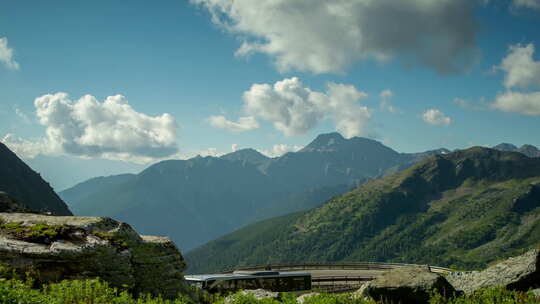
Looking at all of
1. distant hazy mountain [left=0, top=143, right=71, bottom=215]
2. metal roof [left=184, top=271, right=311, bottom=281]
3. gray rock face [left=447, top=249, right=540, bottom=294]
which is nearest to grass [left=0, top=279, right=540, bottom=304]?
gray rock face [left=447, top=249, right=540, bottom=294]

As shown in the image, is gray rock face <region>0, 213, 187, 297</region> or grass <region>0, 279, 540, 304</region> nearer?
grass <region>0, 279, 540, 304</region>

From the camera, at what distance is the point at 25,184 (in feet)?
600

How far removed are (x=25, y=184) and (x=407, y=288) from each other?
208 meters

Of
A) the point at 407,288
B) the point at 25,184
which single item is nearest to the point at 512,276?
the point at 407,288

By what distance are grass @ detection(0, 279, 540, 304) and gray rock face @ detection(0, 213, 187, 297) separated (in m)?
0.89

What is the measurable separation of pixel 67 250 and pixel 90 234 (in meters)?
1.34

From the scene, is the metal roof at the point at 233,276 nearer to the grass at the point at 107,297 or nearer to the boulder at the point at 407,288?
the grass at the point at 107,297

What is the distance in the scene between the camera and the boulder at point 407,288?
1559 centimetres

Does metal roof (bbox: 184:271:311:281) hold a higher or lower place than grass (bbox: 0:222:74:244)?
lower

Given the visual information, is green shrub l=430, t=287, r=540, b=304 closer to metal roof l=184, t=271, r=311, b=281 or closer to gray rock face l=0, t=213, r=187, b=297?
gray rock face l=0, t=213, r=187, b=297

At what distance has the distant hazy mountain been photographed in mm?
167875

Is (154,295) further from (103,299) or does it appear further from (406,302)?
(406,302)

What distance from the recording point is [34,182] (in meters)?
189

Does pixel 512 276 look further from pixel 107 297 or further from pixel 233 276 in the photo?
pixel 233 276
